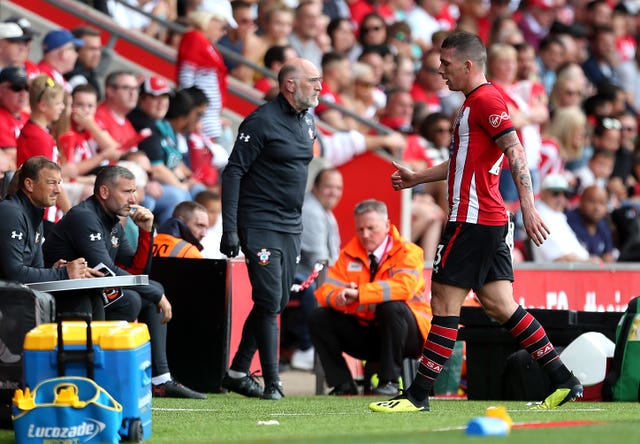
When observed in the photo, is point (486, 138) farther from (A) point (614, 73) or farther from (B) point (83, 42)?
(A) point (614, 73)

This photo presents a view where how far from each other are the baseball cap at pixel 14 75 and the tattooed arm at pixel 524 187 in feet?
16.1

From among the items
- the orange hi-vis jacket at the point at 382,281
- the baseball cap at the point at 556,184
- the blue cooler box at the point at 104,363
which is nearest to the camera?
the blue cooler box at the point at 104,363

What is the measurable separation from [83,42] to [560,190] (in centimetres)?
520

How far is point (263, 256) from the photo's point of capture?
9.55 m

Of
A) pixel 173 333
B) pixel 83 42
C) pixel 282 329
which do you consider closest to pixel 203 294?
pixel 173 333

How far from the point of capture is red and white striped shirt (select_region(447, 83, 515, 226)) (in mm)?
7988

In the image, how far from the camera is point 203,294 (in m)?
10.4

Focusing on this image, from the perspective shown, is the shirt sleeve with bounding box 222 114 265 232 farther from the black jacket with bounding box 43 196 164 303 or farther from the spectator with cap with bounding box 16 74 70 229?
the spectator with cap with bounding box 16 74 70 229

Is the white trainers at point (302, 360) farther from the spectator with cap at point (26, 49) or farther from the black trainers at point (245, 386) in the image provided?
the spectator with cap at point (26, 49)

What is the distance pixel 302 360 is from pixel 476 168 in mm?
5413

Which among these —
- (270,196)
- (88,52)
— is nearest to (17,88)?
(88,52)

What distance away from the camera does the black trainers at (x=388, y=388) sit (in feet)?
34.2

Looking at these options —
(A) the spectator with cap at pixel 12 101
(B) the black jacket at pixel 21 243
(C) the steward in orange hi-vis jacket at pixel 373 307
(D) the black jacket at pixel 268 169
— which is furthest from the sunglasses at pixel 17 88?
(B) the black jacket at pixel 21 243

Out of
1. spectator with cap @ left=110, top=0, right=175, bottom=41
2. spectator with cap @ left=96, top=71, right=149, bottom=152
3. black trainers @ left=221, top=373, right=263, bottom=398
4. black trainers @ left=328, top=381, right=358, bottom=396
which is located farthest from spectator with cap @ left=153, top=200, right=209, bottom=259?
spectator with cap @ left=110, top=0, right=175, bottom=41
